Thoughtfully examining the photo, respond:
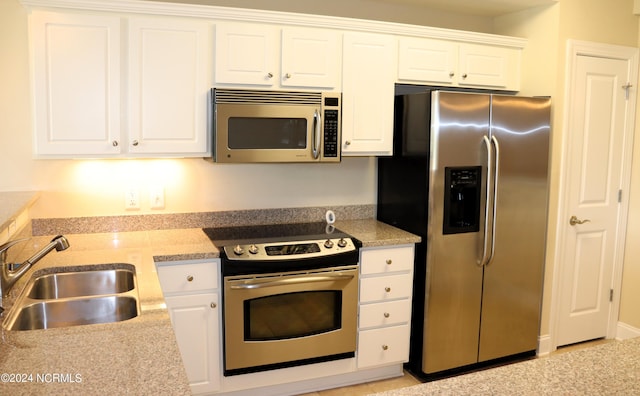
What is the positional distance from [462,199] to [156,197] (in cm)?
178

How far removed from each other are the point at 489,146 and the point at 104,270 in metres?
2.16

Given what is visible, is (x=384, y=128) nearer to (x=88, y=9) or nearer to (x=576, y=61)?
(x=576, y=61)

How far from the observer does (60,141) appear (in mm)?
2689

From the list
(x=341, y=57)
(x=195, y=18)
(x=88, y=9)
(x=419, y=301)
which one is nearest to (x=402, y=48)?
(x=341, y=57)

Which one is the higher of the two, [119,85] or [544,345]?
[119,85]

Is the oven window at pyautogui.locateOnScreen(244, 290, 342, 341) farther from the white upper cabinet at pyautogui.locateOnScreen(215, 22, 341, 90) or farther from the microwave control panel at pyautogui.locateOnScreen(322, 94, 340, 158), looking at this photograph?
the white upper cabinet at pyautogui.locateOnScreen(215, 22, 341, 90)

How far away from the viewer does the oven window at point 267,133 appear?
2.91 metres

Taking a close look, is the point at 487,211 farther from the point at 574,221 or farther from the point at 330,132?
the point at 330,132

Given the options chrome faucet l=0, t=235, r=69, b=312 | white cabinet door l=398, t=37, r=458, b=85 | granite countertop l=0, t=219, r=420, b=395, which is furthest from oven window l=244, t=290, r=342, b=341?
white cabinet door l=398, t=37, r=458, b=85

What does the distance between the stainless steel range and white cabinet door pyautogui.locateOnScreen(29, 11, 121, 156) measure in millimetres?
843

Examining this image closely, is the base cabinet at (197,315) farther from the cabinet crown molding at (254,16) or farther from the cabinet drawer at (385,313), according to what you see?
the cabinet crown molding at (254,16)

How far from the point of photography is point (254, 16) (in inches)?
115

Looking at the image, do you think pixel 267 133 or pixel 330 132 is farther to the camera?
pixel 330 132

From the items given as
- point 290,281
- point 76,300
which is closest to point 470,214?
point 290,281
